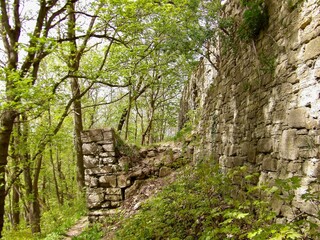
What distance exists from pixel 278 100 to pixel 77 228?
7.83m

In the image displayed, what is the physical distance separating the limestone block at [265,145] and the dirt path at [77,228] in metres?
6.52

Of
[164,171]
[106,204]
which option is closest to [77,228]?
[106,204]

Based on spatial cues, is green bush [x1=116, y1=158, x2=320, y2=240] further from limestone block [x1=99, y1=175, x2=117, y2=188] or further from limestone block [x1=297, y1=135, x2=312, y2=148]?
limestone block [x1=99, y1=175, x2=117, y2=188]

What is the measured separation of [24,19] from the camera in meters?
8.09

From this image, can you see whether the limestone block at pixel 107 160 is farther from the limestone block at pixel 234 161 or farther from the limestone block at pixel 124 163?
the limestone block at pixel 234 161

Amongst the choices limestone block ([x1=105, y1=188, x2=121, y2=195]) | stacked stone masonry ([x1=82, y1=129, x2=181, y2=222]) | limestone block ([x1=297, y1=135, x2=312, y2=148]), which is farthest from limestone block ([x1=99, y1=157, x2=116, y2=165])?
limestone block ([x1=297, y1=135, x2=312, y2=148])

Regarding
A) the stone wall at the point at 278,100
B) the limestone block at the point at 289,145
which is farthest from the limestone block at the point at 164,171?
the limestone block at the point at 289,145

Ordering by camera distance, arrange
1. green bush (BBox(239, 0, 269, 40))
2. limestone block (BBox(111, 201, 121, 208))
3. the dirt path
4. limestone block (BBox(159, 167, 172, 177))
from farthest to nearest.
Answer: limestone block (BBox(159, 167, 172, 177)) < limestone block (BBox(111, 201, 121, 208)) < the dirt path < green bush (BBox(239, 0, 269, 40))

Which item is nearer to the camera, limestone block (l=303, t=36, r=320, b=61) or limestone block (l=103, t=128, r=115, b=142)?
limestone block (l=303, t=36, r=320, b=61)

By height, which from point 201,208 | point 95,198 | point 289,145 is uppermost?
point 289,145

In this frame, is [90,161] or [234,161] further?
[90,161]

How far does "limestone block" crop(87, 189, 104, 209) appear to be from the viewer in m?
8.80

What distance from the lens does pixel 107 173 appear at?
8945mm

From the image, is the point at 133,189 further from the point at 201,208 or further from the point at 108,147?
the point at 201,208
